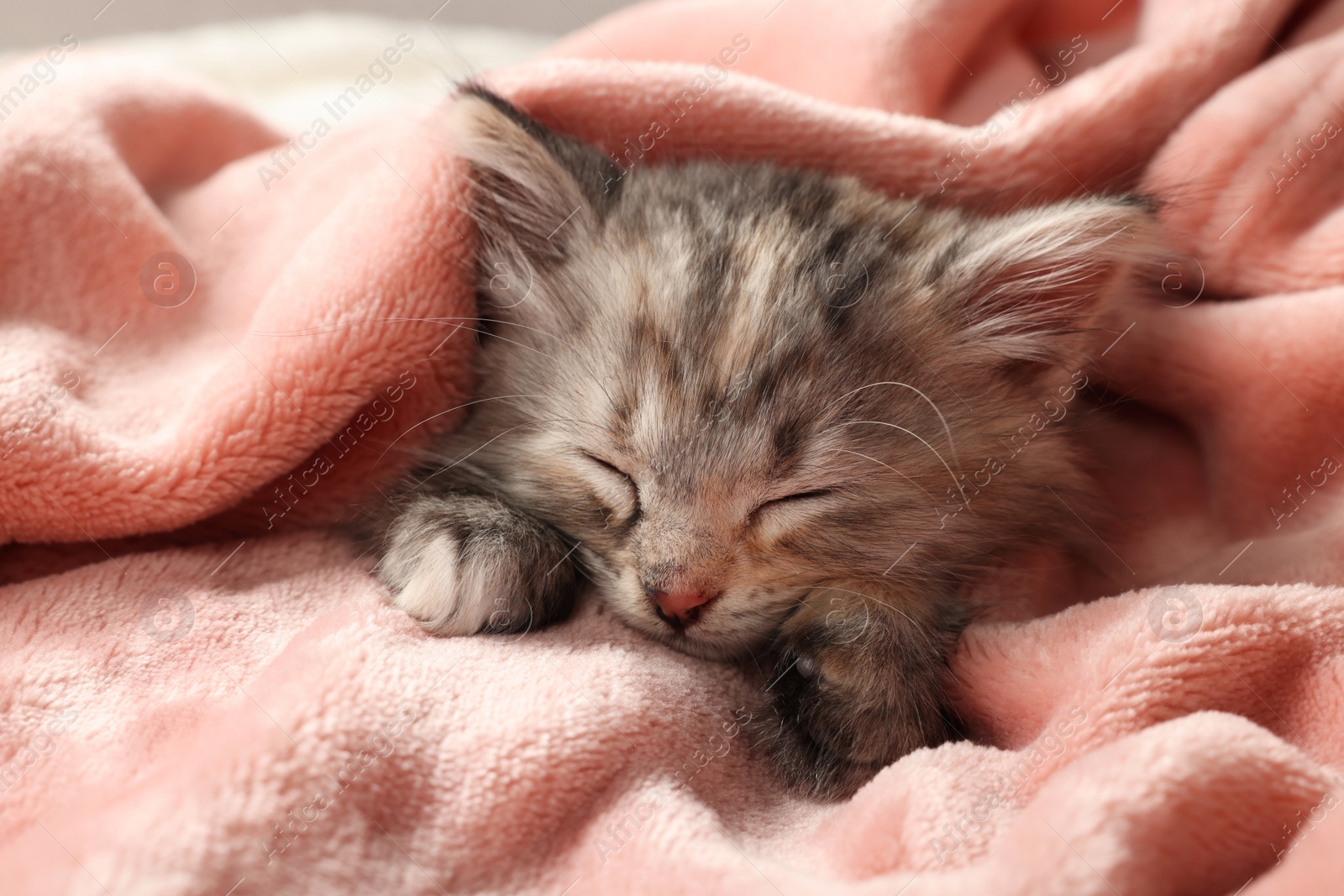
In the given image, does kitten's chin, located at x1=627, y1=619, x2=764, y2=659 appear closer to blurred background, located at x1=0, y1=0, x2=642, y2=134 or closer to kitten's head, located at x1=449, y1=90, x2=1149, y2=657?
kitten's head, located at x1=449, y1=90, x2=1149, y2=657

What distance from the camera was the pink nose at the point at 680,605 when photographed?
1.27m

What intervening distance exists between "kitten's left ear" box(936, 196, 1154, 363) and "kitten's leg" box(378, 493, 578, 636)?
0.76 metres

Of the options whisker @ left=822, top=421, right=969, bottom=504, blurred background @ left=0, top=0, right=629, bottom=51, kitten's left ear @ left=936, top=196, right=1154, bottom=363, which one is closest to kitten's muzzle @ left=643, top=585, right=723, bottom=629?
whisker @ left=822, top=421, right=969, bottom=504

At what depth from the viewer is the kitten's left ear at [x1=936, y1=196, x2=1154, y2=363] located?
1.39 meters

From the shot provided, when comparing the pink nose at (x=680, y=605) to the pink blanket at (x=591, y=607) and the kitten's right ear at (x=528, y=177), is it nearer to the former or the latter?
the pink blanket at (x=591, y=607)

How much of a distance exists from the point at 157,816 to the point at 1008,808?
2.84 ft

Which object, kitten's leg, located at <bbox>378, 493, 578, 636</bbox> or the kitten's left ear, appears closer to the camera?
kitten's leg, located at <bbox>378, 493, 578, 636</bbox>

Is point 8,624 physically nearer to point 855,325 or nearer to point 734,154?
point 855,325

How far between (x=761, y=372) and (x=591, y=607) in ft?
1.44

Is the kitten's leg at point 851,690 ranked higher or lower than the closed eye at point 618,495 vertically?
lower

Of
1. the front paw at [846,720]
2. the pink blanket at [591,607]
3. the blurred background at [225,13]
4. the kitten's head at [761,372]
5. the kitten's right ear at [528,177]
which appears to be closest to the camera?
the pink blanket at [591,607]

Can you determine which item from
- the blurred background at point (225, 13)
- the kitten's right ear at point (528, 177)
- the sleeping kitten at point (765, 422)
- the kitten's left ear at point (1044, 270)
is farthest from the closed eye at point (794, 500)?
the blurred background at point (225, 13)

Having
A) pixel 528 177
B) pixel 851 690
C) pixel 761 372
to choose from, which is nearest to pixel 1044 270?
pixel 761 372

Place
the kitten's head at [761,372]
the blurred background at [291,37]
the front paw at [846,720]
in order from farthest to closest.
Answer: the blurred background at [291,37] < the kitten's head at [761,372] < the front paw at [846,720]
